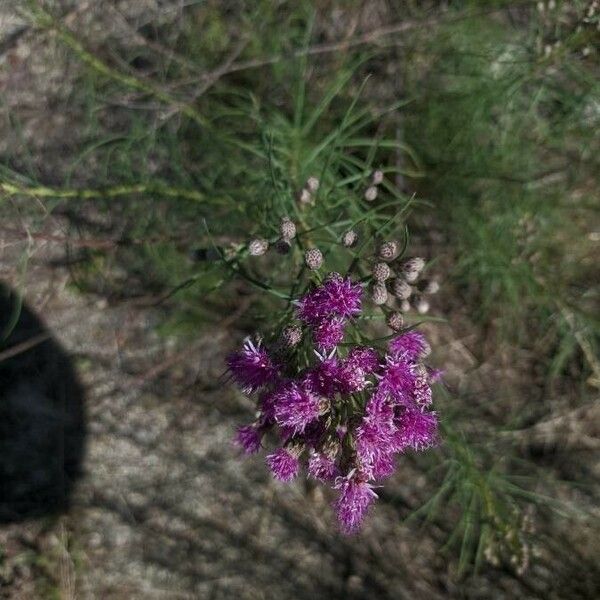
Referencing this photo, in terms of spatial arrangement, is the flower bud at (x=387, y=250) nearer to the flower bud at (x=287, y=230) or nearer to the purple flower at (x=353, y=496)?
the flower bud at (x=287, y=230)

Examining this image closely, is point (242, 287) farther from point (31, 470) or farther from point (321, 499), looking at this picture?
point (31, 470)

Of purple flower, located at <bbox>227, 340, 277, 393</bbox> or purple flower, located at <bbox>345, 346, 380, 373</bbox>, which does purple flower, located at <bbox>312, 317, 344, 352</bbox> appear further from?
purple flower, located at <bbox>227, 340, 277, 393</bbox>

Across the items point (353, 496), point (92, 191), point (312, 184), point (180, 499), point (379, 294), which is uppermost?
point (92, 191)

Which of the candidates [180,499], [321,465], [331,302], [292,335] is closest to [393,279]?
[331,302]

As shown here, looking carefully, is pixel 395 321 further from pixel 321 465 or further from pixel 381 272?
pixel 321 465

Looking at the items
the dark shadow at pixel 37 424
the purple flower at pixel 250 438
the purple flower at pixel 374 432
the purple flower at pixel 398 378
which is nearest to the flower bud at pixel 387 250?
the purple flower at pixel 398 378

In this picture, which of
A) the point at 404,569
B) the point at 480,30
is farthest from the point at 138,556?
the point at 480,30
